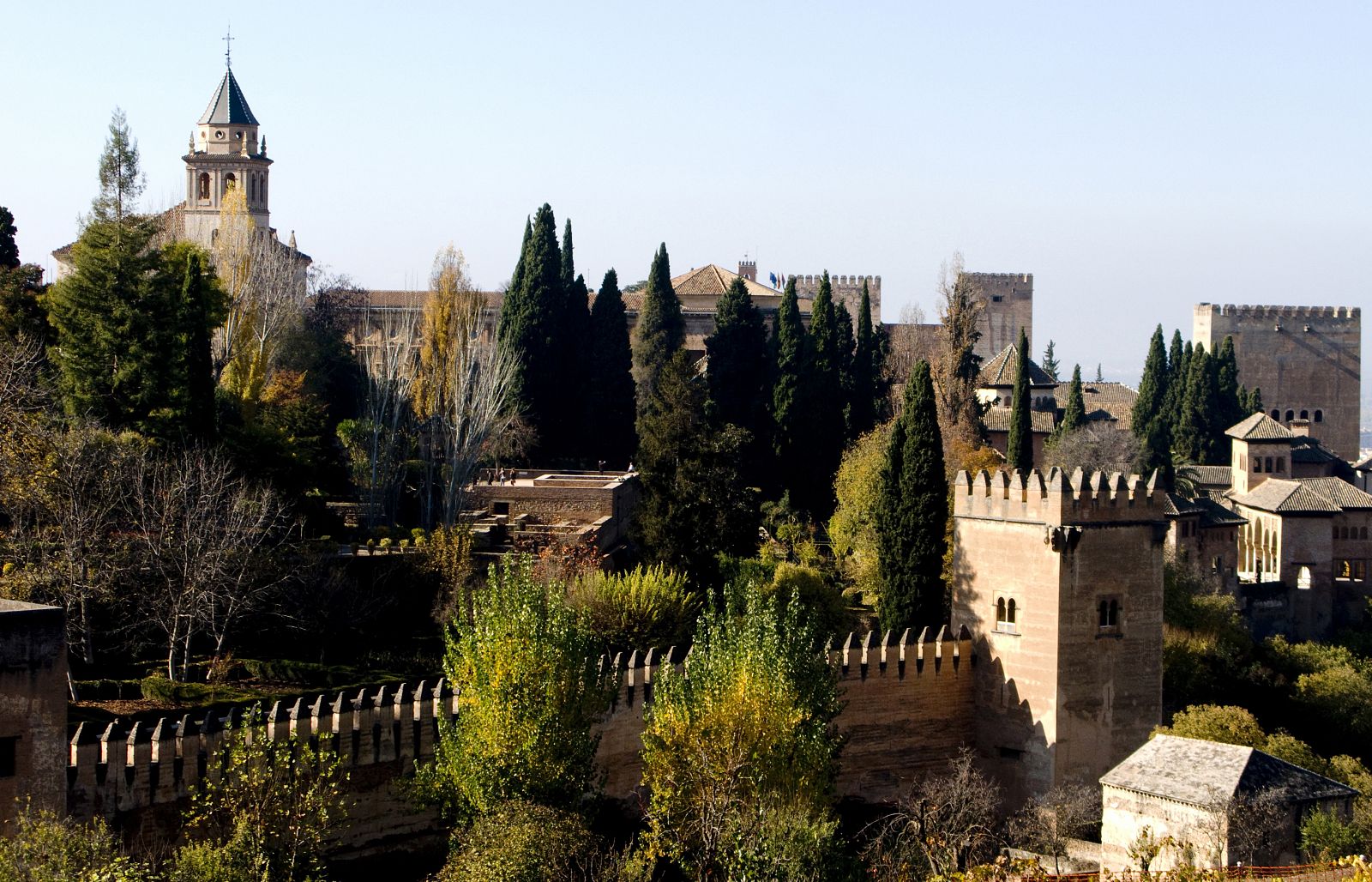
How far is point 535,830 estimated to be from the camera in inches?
Result: 690

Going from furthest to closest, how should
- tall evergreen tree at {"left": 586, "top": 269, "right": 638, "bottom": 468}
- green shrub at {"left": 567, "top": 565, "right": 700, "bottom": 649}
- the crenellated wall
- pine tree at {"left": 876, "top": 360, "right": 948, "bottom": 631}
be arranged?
tall evergreen tree at {"left": 586, "top": 269, "right": 638, "bottom": 468}, pine tree at {"left": 876, "top": 360, "right": 948, "bottom": 631}, green shrub at {"left": 567, "top": 565, "right": 700, "bottom": 649}, the crenellated wall

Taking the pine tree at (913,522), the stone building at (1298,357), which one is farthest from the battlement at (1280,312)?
the pine tree at (913,522)

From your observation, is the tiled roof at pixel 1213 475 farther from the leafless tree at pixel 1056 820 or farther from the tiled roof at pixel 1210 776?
the tiled roof at pixel 1210 776

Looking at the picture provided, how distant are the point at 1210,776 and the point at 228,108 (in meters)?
43.1

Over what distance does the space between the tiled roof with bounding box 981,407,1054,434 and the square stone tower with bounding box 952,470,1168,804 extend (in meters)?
20.4

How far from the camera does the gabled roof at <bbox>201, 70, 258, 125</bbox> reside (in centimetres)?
5497

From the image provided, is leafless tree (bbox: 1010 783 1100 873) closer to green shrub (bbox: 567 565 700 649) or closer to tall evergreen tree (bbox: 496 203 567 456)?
green shrub (bbox: 567 565 700 649)

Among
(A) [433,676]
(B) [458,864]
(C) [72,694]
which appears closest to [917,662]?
(A) [433,676]

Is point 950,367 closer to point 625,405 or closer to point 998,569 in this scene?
point 625,405

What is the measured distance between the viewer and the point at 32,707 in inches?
618

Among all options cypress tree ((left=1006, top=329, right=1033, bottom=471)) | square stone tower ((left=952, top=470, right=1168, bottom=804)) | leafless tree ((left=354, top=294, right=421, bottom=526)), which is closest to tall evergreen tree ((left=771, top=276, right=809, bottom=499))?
cypress tree ((left=1006, top=329, right=1033, bottom=471))

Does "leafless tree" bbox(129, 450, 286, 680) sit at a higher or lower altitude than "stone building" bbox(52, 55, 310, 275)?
lower

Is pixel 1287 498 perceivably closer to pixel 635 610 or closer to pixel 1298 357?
pixel 635 610

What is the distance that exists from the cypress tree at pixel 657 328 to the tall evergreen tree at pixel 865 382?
187 inches
